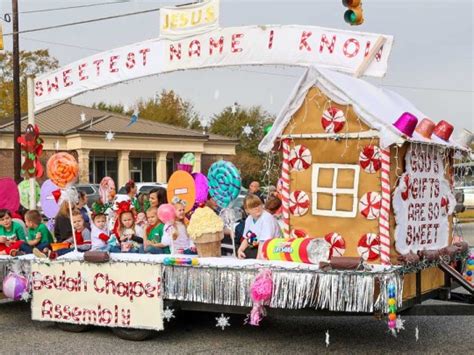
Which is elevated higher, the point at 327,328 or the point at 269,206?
the point at 269,206

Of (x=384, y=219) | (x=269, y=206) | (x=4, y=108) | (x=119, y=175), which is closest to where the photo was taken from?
(x=384, y=219)

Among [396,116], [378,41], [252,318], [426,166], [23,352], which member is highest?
[378,41]

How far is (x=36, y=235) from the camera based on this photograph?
783cm

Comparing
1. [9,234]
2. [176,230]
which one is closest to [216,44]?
[176,230]

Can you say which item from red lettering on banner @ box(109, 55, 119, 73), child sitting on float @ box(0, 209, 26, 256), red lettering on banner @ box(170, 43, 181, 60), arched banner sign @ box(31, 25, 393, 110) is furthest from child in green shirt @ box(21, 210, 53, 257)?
red lettering on banner @ box(170, 43, 181, 60)

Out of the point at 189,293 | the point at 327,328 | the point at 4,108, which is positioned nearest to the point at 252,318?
the point at 189,293

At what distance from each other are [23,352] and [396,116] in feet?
13.1

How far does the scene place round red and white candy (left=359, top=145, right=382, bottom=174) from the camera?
586 centimetres

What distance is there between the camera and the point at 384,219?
582cm

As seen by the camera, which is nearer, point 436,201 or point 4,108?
point 436,201

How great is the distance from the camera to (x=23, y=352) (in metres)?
6.31

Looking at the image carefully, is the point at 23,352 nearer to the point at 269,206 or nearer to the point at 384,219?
the point at 269,206

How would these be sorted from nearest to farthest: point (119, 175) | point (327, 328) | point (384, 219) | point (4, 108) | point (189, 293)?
point (384, 219) < point (189, 293) < point (327, 328) < point (119, 175) < point (4, 108)

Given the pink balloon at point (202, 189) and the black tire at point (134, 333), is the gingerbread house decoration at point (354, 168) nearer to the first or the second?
the pink balloon at point (202, 189)
